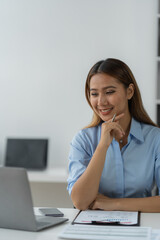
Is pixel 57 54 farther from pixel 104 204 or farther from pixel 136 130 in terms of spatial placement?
pixel 104 204

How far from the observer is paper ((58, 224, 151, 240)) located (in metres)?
0.97

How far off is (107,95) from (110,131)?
192 mm

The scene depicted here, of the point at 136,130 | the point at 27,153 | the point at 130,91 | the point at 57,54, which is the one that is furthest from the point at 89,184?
the point at 57,54

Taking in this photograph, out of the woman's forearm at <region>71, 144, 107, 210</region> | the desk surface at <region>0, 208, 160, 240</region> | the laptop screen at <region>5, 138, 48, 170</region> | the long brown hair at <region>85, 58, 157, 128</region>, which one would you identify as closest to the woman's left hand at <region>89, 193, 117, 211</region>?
the woman's forearm at <region>71, 144, 107, 210</region>

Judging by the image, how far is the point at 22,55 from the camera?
11.0 ft

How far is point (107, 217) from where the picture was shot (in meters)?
1.22

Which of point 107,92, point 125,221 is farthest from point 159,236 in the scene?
point 107,92

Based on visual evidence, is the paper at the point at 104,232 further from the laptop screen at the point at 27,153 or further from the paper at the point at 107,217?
the laptop screen at the point at 27,153

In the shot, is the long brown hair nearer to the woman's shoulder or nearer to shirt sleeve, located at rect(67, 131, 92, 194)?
the woman's shoulder

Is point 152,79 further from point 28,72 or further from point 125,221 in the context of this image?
point 125,221

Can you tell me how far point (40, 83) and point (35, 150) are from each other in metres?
0.70

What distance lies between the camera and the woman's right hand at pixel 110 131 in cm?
159

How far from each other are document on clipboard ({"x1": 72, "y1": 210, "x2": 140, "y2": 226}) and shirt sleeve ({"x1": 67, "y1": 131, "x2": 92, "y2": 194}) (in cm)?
24

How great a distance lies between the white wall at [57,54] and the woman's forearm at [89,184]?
1.73 meters
